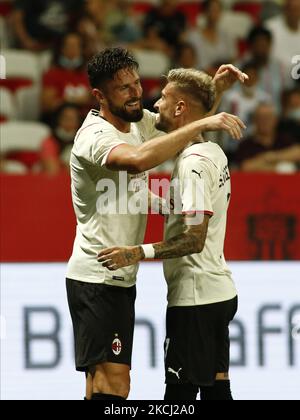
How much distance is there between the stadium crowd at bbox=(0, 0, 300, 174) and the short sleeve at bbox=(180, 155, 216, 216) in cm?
326

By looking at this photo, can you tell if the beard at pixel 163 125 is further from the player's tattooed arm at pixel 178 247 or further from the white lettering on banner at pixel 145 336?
the white lettering on banner at pixel 145 336

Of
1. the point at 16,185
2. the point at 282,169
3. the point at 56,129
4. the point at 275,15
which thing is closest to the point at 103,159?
the point at 16,185

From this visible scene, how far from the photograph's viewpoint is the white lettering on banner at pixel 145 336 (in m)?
6.07

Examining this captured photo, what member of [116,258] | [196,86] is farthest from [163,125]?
[116,258]

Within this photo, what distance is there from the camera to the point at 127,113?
4.73 metres

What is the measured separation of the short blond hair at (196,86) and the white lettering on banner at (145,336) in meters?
1.77

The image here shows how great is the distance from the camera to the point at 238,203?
254 inches

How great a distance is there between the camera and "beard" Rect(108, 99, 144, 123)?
15.5 feet

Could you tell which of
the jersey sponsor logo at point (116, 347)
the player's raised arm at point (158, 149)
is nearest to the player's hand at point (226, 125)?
the player's raised arm at point (158, 149)

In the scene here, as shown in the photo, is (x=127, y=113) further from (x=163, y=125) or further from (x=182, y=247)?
(x=182, y=247)

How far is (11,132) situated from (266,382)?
128 inches

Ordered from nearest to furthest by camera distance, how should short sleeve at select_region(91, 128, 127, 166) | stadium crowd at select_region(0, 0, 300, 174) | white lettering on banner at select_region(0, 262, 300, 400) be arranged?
short sleeve at select_region(91, 128, 127, 166) → white lettering on banner at select_region(0, 262, 300, 400) → stadium crowd at select_region(0, 0, 300, 174)

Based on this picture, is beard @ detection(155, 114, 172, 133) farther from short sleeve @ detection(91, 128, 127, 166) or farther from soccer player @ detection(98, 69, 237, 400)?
short sleeve @ detection(91, 128, 127, 166)

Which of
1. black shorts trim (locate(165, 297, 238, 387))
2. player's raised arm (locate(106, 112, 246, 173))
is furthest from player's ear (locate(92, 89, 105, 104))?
black shorts trim (locate(165, 297, 238, 387))
